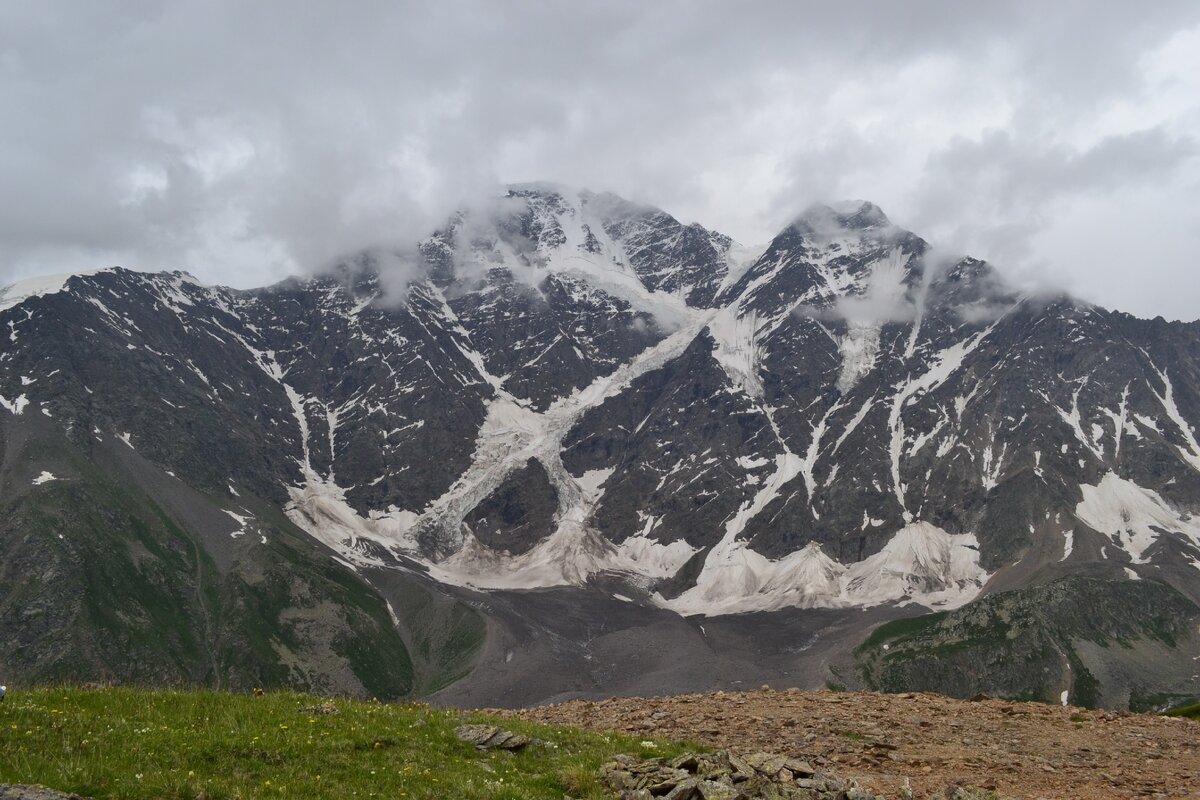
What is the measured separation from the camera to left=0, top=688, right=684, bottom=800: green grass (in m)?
14.1

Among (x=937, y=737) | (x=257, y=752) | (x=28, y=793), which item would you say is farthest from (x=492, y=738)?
(x=937, y=737)

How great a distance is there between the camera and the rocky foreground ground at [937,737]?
20156 mm

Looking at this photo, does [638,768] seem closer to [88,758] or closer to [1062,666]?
[88,758]

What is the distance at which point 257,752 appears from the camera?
53.8 feet

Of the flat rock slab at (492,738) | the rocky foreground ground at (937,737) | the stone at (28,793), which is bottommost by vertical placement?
the rocky foreground ground at (937,737)

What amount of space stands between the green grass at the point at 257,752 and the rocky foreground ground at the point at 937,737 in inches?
183

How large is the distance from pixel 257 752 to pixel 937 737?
19247 mm

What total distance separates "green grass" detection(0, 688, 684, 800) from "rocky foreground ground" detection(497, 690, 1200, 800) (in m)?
4.66

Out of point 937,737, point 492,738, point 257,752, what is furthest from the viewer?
point 937,737

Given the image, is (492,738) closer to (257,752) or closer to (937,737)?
(257,752)

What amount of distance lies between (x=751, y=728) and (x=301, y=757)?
1410 centimetres

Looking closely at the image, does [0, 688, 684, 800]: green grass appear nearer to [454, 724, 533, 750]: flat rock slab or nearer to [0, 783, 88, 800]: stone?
[454, 724, 533, 750]: flat rock slab

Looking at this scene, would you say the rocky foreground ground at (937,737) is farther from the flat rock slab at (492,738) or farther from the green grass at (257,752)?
the flat rock slab at (492,738)

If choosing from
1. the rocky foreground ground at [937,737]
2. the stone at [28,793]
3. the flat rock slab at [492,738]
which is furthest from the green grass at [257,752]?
the rocky foreground ground at [937,737]
